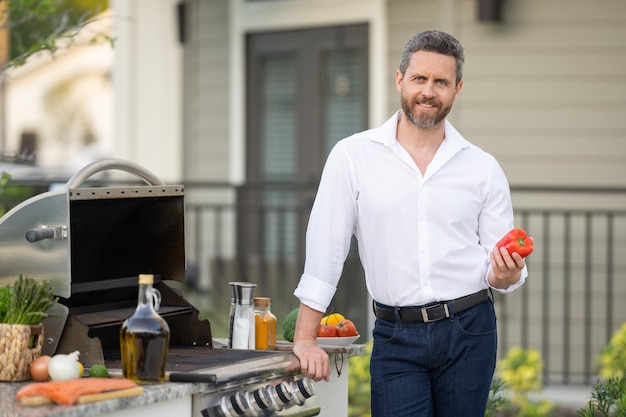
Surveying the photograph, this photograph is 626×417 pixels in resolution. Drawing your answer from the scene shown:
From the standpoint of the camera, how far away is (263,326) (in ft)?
13.1

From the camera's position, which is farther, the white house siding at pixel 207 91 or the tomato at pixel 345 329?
the white house siding at pixel 207 91

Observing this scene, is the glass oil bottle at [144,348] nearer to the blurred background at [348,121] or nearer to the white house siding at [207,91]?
the blurred background at [348,121]

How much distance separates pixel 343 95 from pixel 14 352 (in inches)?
256

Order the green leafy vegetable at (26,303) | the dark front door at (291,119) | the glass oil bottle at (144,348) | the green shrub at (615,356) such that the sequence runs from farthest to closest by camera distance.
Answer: the dark front door at (291,119) < the green shrub at (615,356) < the green leafy vegetable at (26,303) < the glass oil bottle at (144,348)

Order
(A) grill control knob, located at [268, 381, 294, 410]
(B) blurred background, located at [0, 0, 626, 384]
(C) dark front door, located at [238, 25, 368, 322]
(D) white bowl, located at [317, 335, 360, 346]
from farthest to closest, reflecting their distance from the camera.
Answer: (C) dark front door, located at [238, 25, 368, 322]
(B) blurred background, located at [0, 0, 626, 384]
(D) white bowl, located at [317, 335, 360, 346]
(A) grill control knob, located at [268, 381, 294, 410]

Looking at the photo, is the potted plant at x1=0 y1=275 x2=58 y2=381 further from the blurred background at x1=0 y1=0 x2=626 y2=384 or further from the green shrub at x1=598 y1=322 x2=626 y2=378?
the green shrub at x1=598 y1=322 x2=626 y2=378

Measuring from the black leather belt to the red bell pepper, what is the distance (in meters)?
0.29

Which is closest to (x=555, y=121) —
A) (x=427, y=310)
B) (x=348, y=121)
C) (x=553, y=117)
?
(x=553, y=117)

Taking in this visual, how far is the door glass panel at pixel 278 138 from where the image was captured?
988cm

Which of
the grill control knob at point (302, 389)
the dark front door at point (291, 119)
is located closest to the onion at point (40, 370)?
the grill control knob at point (302, 389)

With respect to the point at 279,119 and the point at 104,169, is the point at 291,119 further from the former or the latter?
the point at 104,169

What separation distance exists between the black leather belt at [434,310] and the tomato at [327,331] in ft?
1.26

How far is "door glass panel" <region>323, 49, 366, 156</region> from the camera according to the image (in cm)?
950

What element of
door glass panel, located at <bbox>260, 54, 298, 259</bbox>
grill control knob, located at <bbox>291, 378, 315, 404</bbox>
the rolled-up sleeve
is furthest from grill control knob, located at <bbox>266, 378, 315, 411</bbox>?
door glass panel, located at <bbox>260, 54, 298, 259</bbox>
